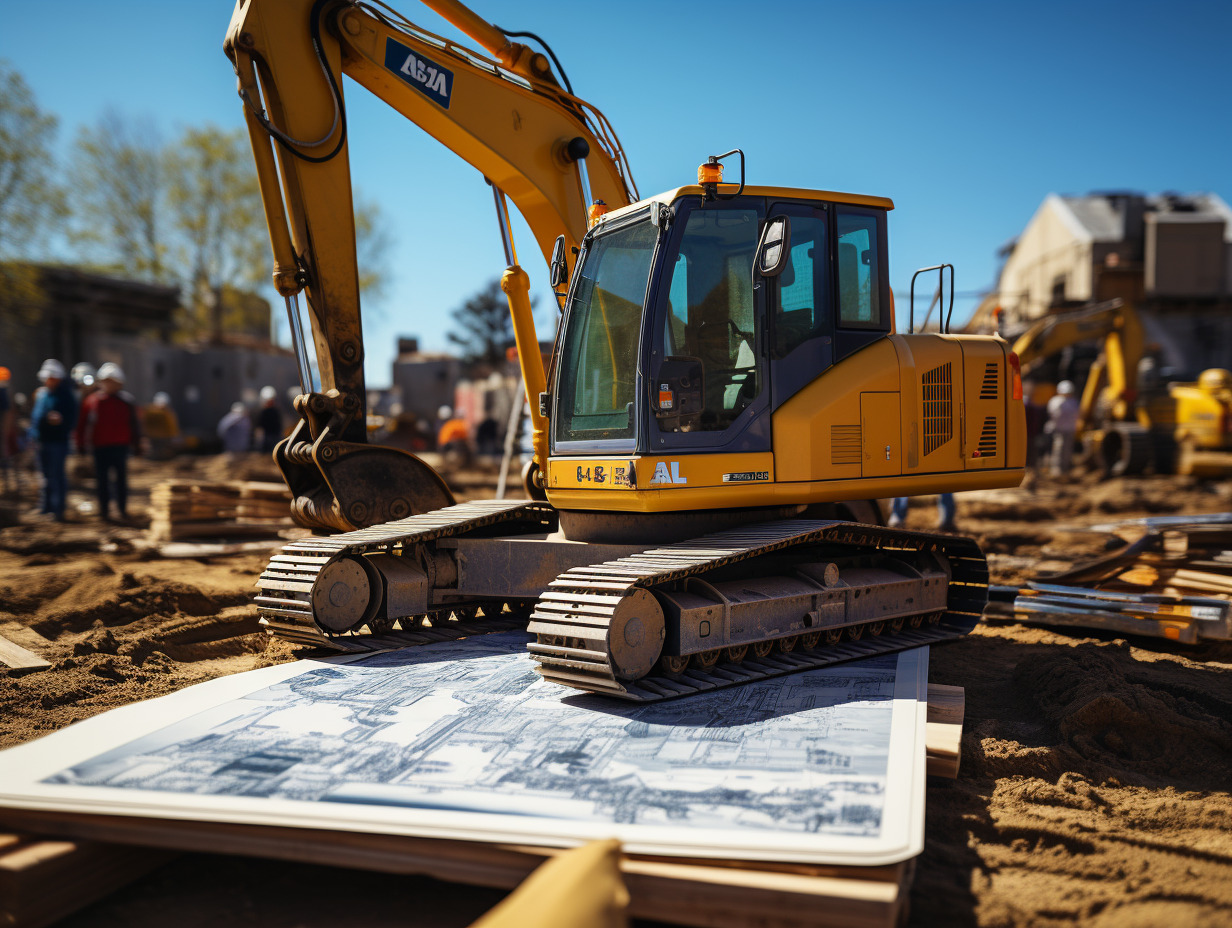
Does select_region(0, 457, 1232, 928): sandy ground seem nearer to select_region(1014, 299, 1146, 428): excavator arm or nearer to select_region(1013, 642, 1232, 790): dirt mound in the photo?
select_region(1013, 642, 1232, 790): dirt mound

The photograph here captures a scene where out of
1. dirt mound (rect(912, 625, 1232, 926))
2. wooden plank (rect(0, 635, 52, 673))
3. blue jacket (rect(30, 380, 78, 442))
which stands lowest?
dirt mound (rect(912, 625, 1232, 926))

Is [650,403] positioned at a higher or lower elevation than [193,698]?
higher

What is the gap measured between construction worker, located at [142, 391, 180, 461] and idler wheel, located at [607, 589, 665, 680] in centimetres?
2253

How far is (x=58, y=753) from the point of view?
374cm

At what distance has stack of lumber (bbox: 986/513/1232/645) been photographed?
21.3 ft

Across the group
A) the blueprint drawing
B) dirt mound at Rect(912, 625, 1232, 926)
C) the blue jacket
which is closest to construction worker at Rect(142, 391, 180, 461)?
the blue jacket

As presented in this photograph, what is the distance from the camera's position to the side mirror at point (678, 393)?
5.26 metres

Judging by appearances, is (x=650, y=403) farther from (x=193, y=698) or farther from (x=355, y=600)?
(x=193, y=698)

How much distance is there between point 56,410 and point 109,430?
3.14 feet

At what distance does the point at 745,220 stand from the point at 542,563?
8.39ft

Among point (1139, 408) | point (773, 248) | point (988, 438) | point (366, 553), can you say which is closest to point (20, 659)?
point (366, 553)

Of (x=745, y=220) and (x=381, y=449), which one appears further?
(x=381, y=449)

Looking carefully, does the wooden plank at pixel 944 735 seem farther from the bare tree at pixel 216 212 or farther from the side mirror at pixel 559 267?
the bare tree at pixel 216 212

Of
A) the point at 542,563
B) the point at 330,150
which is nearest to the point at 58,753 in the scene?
A: the point at 542,563
